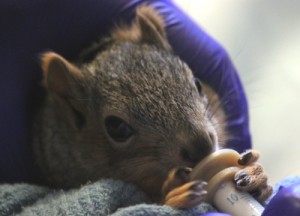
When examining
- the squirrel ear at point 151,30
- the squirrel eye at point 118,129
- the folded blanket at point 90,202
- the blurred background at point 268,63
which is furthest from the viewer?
the blurred background at point 268,63

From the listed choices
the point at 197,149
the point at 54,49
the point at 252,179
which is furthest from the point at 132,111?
the point at 54,49

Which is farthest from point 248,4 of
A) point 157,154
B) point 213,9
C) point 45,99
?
point 157,154

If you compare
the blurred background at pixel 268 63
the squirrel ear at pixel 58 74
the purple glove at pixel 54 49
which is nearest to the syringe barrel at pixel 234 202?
the squirrel ear at pixel 58 74

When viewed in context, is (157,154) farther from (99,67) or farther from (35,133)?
(35,133)

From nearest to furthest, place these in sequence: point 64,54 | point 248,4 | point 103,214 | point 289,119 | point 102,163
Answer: point 103,214 < point 102,163 < point 64,54 < point 289,119 < point 248,4

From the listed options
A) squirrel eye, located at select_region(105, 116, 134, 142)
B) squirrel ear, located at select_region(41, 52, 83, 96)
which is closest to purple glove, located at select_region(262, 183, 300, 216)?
squirrel eye, located at select_region(105, 116, 134, 142)

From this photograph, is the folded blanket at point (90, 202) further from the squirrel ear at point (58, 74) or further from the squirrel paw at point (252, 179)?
the squirrel ear at point (58, 74)

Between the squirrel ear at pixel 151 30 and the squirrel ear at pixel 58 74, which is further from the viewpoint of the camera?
the squirrel ear at pixel 151 30

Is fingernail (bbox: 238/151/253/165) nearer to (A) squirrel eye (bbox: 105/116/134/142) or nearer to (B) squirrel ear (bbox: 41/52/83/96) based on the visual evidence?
(A) squirrel eye (bbox: 105/116/134/142)
